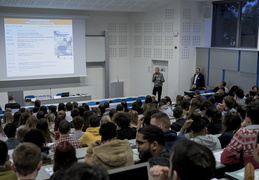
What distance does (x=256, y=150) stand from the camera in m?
2.15

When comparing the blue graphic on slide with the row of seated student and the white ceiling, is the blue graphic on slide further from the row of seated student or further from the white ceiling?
the row of seated student

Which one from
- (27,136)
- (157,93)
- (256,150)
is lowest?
(157,93)

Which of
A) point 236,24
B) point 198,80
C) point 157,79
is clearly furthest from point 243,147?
point 236,24

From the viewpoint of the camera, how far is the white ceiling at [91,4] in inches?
386

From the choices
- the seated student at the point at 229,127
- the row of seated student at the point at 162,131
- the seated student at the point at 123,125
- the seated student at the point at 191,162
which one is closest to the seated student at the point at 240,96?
the row of seated student at the point at 162,131

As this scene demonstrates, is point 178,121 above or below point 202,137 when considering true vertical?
below

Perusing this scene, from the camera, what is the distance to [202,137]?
3604mm

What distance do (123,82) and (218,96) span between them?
6.01 metres

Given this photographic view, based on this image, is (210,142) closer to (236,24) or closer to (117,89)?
(236,24)

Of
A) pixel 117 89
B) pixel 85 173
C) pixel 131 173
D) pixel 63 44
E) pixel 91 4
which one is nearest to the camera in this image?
pixel 85 173

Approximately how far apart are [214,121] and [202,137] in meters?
1.23

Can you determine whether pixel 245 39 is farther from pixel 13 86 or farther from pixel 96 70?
pixel 13 86

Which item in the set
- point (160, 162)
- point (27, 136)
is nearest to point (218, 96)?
point (27, 136)

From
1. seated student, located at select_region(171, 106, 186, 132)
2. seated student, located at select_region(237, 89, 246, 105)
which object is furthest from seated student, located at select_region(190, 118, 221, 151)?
seated student, located at select_region(237, 89, 246, 105)
